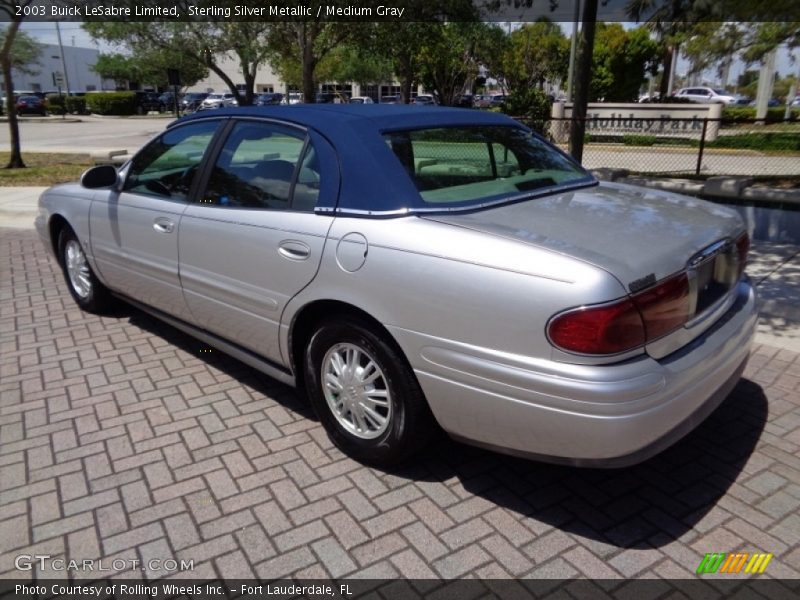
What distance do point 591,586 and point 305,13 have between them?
46.0 ft

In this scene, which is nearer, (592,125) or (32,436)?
(32,436)

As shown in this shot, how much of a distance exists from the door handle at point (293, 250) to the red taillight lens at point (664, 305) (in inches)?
59.9

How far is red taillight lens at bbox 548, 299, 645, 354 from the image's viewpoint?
7.68 feet

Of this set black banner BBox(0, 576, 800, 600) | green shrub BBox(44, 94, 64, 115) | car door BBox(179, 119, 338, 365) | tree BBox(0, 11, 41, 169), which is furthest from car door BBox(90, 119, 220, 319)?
green shrub BBox(44, 94, 64, 115)

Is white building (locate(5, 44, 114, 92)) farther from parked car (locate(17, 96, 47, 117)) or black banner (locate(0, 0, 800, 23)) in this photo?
black banner (locate(0, 0, 800, 23))

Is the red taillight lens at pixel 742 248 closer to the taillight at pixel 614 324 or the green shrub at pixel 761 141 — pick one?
the taillight at pixel 614 324

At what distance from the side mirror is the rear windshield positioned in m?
2.41

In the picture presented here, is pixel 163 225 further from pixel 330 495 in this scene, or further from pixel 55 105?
pixel 55 105

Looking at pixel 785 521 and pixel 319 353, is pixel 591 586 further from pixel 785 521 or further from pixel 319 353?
pixel 319 353

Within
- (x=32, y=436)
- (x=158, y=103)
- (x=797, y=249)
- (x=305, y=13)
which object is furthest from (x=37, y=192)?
(x=158, y=103)

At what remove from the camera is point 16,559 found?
2662 mm

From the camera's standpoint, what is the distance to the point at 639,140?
13.8 metres

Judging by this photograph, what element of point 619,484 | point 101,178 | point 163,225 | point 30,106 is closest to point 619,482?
point 619,484

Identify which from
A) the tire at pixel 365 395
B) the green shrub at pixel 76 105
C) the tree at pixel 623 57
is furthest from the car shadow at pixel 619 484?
the green shrub at pixel 76 105
